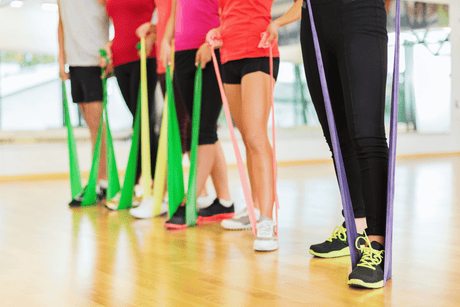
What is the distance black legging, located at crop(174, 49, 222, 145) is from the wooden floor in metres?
0.46

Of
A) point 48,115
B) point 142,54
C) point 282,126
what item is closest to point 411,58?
point 282,126

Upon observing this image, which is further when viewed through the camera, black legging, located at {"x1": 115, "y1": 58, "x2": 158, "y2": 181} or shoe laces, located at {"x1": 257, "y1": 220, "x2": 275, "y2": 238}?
black legging, located at {"x1": 115, "y1": 58, "x2": 158, "y2": 181}

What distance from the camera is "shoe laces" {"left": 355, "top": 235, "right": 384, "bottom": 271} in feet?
4.41

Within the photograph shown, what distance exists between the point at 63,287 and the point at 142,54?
1.65 metres

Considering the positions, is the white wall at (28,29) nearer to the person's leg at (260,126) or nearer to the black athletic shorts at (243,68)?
the black athletic shorts at (243,68)

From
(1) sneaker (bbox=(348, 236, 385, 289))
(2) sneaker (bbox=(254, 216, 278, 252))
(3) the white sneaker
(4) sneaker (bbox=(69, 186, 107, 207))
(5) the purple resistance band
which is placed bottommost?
(4) sneaker (bbox=(69, 186, 107, 207))

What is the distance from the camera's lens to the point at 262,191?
193 cm

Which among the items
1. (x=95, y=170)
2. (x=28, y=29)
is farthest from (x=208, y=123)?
(x=28, y=29)

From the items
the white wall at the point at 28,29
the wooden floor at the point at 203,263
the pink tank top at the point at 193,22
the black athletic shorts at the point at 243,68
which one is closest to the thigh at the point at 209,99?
the pink tank top at the point at 193,22

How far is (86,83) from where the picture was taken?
10.3ft

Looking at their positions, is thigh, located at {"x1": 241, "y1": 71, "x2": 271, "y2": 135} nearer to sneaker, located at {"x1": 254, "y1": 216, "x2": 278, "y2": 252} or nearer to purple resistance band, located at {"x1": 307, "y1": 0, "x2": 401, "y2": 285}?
sneaker, located at {"x1": 254, "y1": 216, "x2": 278, "y2": 252}

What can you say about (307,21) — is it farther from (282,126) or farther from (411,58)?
(411,58)

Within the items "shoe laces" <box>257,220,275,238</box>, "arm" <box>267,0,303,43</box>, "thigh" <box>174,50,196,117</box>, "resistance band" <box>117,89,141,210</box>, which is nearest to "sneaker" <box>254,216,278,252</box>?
"shoe laces" <box>257,220,275,238</box>

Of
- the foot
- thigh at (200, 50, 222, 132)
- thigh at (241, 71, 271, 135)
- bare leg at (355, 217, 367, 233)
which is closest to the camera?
bare leg at (355, 217, 367, 233)
